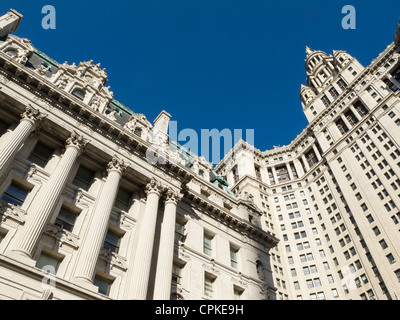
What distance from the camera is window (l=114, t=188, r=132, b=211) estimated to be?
28.8m

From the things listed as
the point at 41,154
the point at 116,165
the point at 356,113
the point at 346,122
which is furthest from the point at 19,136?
the point at 346,122

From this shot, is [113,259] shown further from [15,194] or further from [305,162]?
[305,162]

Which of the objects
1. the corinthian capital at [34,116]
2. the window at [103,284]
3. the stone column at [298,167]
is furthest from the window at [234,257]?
the stone column at [298,167]

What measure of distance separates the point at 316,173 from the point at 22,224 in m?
103

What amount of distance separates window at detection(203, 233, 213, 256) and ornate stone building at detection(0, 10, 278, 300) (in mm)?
138

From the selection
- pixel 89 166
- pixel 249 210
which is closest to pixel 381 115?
pixel 249 210

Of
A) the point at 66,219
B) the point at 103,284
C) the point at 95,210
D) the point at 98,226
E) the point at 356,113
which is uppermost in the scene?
the point at 356,113

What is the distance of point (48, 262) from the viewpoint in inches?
822

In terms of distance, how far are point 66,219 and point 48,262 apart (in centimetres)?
376

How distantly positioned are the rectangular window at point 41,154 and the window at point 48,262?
7962 mm

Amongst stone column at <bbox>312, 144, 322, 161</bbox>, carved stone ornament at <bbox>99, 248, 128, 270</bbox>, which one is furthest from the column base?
stone column at <bbox>312, 144, 322, 161</bbox>

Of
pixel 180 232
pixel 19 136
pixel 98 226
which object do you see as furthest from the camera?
pixel 180 232

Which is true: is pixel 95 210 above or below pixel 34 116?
below
